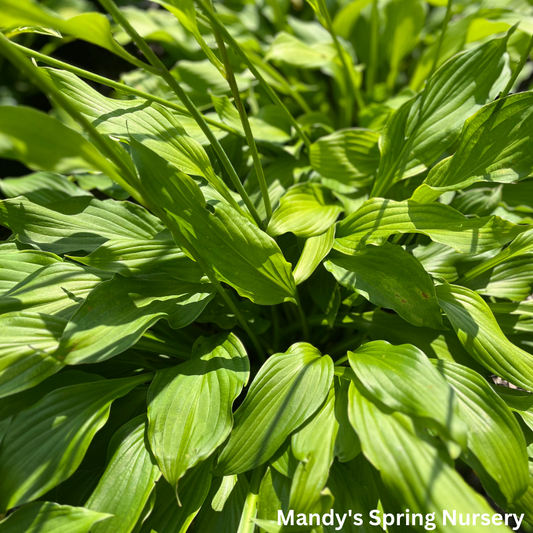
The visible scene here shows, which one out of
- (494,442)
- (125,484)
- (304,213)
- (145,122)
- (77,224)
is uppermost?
(145,122)

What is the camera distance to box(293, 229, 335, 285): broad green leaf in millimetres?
989

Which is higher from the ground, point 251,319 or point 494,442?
point 251,319

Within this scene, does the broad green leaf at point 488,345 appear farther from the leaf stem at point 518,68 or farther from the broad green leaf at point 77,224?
the broad green leaf at point 77,224

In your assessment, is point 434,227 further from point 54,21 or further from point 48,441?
point 48,441

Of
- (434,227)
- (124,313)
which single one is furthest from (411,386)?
(124,313)

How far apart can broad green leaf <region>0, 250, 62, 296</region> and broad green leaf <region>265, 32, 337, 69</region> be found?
1.15 m

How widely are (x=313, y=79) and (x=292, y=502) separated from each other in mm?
1917

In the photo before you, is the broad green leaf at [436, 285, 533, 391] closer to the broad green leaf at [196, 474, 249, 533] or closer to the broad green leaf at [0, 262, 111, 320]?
the broad green leaf at [196, 474, 249, 533]

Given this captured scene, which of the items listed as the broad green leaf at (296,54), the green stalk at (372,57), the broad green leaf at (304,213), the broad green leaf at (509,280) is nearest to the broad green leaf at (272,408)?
the broad green leaf at (304,213)

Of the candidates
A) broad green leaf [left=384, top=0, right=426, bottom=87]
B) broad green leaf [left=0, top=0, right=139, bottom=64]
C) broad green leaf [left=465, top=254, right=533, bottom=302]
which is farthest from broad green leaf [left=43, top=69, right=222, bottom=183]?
broad green leaf [left=384, top=0, right=426, bottom=87]

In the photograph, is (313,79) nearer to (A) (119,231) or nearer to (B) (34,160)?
(A) (119,231)

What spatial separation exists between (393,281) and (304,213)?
0.34 meters

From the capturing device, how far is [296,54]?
1.73 metres

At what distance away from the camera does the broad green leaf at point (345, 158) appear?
1.40 metres
